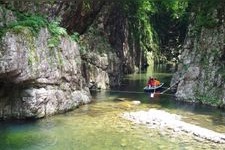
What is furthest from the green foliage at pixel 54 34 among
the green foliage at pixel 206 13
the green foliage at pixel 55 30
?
the green foliage at pixel 206 13

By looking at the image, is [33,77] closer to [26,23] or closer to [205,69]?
[26,23]

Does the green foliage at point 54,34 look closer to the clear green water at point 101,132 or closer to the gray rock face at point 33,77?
the gray rock face at point 33,77

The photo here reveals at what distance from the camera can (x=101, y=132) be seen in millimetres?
22344

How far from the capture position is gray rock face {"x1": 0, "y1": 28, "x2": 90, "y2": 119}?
2241cm

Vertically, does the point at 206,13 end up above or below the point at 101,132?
above

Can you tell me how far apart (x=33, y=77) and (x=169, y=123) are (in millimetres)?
8086

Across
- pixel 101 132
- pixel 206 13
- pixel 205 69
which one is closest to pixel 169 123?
pixel 101 132

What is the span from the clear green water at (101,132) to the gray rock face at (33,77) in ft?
2.56

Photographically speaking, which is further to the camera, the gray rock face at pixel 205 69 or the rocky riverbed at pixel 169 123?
the gray rock face at pixel 205 69

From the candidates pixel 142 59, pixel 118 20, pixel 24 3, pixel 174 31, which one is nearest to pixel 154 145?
pixel 24 3

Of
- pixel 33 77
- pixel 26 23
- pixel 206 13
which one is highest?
pixel 206 13

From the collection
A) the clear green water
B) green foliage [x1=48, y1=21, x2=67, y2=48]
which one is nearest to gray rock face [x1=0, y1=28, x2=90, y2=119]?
green foliage [x1=48, y1=21, x2=67, y2=48]

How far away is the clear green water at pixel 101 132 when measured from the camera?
65.5 feet

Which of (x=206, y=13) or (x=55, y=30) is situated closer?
(x=55, y=30)
